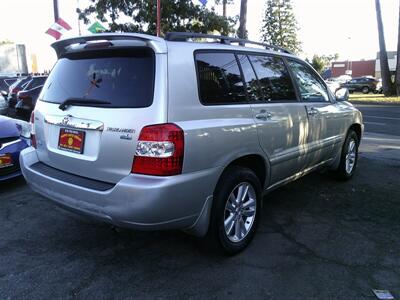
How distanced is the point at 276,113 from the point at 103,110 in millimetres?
1699

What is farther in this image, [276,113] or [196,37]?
[276,113]

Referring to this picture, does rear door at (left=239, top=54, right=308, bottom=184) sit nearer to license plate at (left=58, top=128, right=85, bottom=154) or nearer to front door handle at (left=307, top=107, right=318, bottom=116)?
front door handle at (left=307, top=107, right=318, bottom=116)

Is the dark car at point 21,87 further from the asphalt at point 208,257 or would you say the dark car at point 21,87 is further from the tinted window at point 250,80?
the tinted window at point 250,80

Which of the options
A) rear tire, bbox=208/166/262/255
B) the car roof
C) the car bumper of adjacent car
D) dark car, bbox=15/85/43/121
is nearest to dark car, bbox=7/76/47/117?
dark car, bbox=15/85/43/121

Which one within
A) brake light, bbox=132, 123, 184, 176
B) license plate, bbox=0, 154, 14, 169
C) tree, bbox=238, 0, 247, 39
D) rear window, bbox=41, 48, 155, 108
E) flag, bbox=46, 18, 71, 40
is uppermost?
tree, bbox=238, 0, 247, 39

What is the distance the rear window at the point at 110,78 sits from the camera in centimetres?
295

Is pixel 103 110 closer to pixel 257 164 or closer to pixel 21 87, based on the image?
pixel 257 164

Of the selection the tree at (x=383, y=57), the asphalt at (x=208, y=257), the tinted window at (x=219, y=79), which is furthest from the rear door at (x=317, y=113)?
the tree at (x=383, y=57)

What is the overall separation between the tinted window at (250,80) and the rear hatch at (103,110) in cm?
103

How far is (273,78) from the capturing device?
4.15 meters

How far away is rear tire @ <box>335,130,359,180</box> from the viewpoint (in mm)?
5594

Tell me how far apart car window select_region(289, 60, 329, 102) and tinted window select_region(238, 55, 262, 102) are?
2.92ft

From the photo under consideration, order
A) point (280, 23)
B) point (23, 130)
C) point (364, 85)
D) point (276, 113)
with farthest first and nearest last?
1. point (280, 23)
2. point (364, 85)
3. point (23, 130)
4. point (276, 113)

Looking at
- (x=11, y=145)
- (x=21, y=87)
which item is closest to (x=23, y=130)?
(x=11, y=145)
